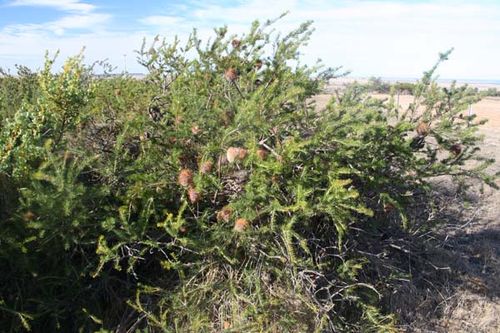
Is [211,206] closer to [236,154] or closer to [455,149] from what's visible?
[236,154]

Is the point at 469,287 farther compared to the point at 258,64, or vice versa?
the point at 469,287

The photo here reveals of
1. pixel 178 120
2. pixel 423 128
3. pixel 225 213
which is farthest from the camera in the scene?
pixel 423 128

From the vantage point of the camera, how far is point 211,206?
3766 millimetres

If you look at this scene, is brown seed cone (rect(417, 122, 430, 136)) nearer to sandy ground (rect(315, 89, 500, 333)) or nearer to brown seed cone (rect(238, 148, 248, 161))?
sandy ground (rect(315, 89, 500, 333))

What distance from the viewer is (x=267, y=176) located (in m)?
3.43

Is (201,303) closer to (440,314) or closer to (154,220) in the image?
(154,220)

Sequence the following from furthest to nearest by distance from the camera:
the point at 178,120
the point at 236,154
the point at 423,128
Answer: the point at 423,128 < the point at 178,120 < the point at 236,154

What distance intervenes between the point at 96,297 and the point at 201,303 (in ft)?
2.23

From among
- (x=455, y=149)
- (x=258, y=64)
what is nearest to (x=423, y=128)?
(x=455, y=149)

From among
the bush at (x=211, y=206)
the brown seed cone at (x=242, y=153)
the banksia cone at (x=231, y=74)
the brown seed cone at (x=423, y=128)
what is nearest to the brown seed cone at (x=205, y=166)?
the bush at (x=211, y=206)

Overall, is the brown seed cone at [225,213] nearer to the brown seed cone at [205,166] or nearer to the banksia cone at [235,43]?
the brown seed cone at [205,166]

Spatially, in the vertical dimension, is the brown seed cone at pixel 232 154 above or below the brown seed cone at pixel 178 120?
below

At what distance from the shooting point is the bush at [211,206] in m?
3.26

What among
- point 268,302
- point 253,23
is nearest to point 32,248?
point 268,302
